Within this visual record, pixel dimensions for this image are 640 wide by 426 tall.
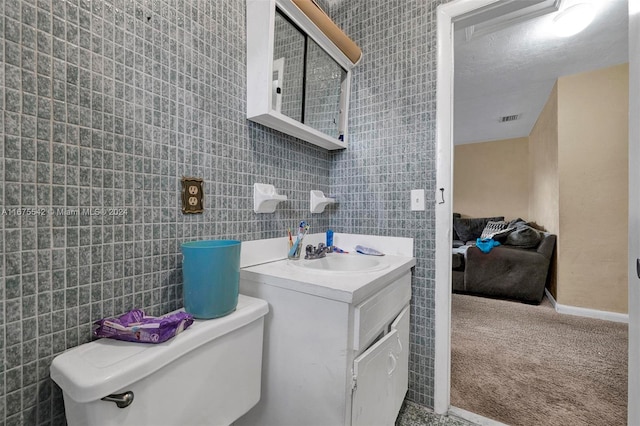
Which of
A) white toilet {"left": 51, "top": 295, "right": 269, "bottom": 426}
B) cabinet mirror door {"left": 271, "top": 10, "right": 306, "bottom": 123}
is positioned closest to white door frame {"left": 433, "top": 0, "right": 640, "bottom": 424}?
cabinet mirror door {"left": 271, "top": 10, "right": 306, "bottom": 123}

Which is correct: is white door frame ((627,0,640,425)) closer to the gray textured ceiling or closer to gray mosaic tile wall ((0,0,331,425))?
the gray textured ceiling

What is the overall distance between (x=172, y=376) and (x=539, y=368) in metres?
2.23

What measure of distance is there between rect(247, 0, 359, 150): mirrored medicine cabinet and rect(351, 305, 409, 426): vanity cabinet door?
0.99 metres

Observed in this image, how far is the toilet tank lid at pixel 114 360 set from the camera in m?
0.53

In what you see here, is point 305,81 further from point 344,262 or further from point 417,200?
point 344,262

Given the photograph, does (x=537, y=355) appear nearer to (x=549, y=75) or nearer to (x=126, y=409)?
(x=126, y=409)

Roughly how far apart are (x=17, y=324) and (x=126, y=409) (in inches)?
12.9

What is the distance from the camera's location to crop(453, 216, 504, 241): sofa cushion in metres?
4.81

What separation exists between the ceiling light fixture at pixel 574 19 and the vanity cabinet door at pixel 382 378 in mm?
2352

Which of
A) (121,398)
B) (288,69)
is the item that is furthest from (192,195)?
(288,69)

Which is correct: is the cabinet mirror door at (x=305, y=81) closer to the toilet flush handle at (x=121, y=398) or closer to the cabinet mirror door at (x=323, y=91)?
the cabinet mirror door at (x=323, y=91)

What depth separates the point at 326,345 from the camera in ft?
2.80

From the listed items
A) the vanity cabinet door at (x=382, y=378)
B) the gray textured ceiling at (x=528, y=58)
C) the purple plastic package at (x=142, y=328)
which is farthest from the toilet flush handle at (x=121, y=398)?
the gray textured ceiling at (x=528, y=58)

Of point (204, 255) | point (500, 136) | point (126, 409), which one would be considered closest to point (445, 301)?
point (204, 255)
